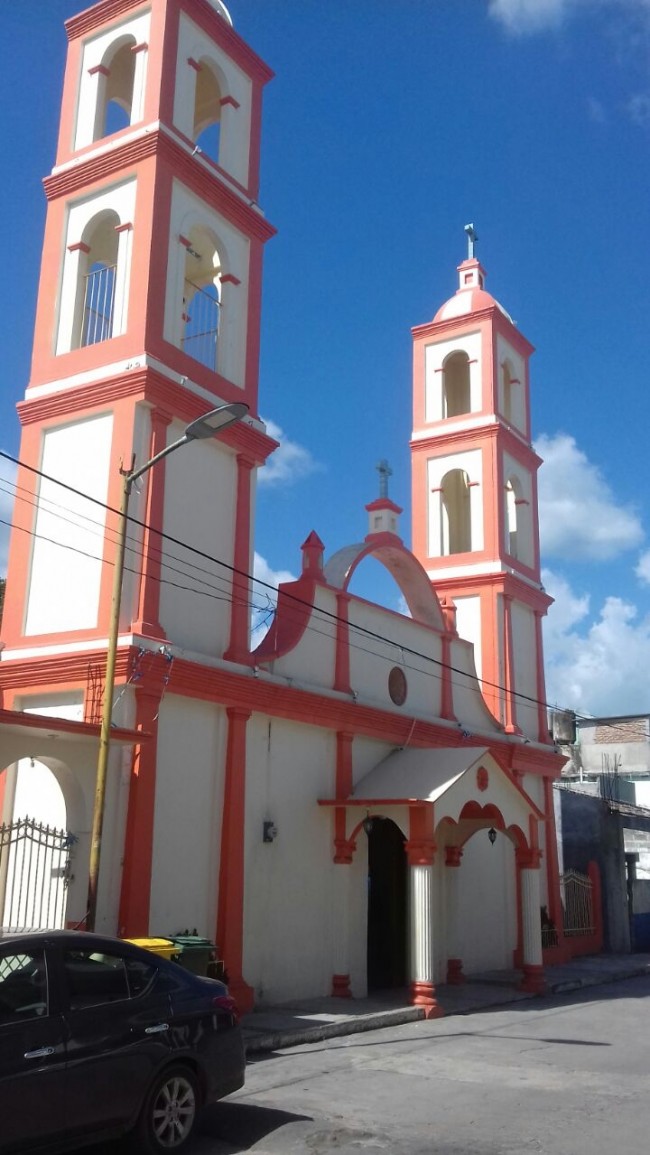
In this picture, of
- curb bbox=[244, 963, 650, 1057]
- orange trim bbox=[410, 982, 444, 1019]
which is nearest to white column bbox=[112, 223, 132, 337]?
curb bbox=[244, 963, 650, 1057]

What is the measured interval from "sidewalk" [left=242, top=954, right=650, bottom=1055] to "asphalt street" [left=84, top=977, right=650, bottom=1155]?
0.73 ft

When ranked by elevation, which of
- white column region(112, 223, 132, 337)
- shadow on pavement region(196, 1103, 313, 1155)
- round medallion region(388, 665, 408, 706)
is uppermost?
white column region(112, 223, 132, 337)

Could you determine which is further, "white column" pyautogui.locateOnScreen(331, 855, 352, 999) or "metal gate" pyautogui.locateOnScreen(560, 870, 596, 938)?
"metal gate" pyautogui.locateOnScreen(560, 870, 596, 938)

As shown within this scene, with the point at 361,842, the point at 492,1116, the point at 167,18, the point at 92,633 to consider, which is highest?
the point at 167,18

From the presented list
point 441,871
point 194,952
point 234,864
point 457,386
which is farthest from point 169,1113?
point 457,386

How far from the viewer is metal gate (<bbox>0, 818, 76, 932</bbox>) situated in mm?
11945

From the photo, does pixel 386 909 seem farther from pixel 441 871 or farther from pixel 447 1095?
pixel 447 1095

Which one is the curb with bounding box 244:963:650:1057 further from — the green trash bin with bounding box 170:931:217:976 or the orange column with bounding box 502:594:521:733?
the orange column with bounding box 502:594:521:733

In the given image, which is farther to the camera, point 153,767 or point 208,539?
point 208,539

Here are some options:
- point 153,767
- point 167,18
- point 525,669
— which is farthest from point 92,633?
point 525,669

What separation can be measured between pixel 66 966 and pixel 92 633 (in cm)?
690

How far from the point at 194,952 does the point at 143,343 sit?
785cm

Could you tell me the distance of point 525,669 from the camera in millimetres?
24188

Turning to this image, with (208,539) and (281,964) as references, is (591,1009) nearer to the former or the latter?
(281,964)
